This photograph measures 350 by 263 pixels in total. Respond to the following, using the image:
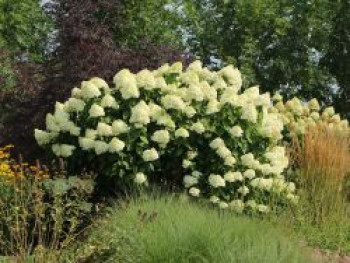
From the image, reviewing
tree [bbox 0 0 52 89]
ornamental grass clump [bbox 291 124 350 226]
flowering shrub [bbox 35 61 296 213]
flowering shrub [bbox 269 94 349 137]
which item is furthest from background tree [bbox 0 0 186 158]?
tree [bbox 0 0 52 89]

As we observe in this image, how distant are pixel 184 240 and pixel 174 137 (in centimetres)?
252

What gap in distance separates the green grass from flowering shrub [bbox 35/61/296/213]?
1.30 m

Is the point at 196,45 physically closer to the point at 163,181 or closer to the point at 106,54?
the point at 106,54

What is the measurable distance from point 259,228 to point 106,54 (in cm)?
443

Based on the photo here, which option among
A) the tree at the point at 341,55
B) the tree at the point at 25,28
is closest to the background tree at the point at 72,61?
the tree at the point at 25,28

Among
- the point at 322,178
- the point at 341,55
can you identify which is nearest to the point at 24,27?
the point at 341,55

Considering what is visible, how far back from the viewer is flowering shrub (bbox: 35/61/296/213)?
7.62m

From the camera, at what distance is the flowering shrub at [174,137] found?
25.0 feet

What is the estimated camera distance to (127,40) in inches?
489

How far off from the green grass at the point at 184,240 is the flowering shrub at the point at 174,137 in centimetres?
130

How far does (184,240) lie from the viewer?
211 inches

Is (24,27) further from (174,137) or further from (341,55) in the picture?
(174,137)

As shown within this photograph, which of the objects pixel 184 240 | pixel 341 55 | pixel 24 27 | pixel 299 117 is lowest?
pixel 184 240

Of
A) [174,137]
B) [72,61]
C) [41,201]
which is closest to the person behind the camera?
[41,201]
